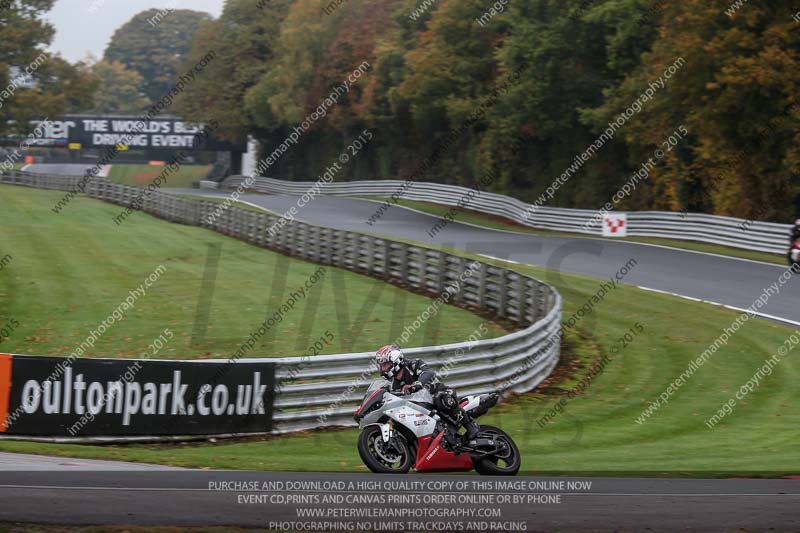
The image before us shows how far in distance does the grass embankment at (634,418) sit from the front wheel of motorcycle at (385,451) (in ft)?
2.51

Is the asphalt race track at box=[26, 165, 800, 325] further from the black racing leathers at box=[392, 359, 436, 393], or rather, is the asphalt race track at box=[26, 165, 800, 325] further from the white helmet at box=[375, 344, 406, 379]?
the white helmet at box=[375, 344, 406, 379]

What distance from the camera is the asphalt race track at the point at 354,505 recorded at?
8.04m

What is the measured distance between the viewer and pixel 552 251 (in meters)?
34.9

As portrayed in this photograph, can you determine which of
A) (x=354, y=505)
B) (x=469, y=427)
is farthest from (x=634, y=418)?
(x=354, y=505)

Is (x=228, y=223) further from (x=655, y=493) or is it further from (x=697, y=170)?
(x=655, y=493)

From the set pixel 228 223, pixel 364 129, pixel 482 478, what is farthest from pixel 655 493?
pixel 364 129

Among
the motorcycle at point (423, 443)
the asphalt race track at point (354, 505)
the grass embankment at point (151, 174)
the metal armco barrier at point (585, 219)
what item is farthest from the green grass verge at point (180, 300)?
the grass embankment at point (151, 174)

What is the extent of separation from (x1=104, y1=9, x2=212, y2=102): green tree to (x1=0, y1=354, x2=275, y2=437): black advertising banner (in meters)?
146

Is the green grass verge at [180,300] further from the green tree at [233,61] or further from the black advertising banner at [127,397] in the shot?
the green tree at [233,61]

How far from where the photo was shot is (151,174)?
366 ft

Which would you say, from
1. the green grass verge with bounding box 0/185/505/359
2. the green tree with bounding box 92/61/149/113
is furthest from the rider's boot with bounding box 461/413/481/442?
the green tree with bounding box 92/61/149/113

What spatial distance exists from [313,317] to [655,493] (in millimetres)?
12378

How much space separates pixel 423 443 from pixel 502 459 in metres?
0.90

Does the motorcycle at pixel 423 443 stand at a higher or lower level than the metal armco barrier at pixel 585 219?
higher
